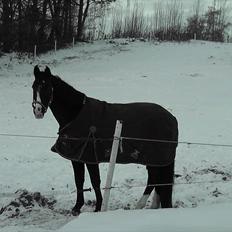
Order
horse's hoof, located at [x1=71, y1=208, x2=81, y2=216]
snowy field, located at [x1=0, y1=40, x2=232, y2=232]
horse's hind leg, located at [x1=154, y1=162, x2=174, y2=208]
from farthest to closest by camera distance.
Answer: horse's hoof, located at [x1=71, y1=208, x2=81, y2=216], horse's hind leg, located at [x1=154, y1=162, x2=174, y2=208], snowy field, located at [x1=0, y1=40, x2=232, y2=232]

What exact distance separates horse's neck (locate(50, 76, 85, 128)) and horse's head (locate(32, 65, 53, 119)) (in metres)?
0.14

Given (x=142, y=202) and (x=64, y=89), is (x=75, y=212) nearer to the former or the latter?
(x=142, y=202)

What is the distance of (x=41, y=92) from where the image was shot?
566 cm

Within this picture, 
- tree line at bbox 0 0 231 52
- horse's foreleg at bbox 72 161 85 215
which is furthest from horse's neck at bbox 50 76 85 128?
tree line at bbox 0 0 231 52

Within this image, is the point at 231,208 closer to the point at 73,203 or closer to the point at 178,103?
the point at 73,203

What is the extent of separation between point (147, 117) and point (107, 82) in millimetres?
16650

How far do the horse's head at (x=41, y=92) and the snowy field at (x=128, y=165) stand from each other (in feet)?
4.28

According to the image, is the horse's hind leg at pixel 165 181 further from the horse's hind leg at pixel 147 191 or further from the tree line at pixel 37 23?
the tree line at pixel 37 23

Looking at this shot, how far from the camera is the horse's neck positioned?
5867 mm

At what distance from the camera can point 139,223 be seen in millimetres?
3322

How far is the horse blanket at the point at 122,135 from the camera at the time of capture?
572 centimetres

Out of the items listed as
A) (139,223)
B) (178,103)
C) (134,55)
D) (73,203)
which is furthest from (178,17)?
(139,223)

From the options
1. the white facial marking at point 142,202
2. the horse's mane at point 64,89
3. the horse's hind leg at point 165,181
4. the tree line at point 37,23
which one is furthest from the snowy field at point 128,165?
the tree line at point 37,23

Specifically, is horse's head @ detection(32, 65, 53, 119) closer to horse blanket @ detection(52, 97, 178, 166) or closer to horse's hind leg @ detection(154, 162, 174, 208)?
horse blanket @ detection(52, 97, 178, 166)
